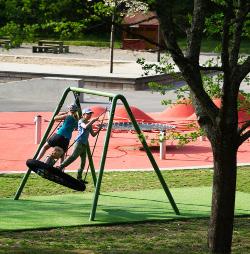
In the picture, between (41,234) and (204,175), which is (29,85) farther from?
(41,234)

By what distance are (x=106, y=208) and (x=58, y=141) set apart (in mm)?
1291

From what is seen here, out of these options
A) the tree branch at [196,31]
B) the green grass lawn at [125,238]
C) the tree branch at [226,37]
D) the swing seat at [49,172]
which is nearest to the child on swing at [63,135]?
the swing seat at [49,172]

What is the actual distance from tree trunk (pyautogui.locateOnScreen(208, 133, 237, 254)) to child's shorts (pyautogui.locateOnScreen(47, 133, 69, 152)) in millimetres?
3869

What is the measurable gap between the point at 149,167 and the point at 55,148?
5.66 meters

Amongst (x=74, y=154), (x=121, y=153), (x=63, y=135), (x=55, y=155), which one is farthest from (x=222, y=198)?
(x=121, y=153)

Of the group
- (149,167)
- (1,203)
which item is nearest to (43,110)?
(149,167)

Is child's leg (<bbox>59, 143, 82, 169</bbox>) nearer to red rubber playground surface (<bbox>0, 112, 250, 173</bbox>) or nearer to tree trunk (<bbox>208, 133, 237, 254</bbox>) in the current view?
red rubber playground surface (<bbox>0, 112, 250, 173</bbox>)

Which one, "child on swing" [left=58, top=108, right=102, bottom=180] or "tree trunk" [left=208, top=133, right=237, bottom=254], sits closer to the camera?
"tree trunk" [left=208, top=133, right=237, bottom=254]

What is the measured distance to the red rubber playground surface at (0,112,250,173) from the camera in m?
20.1

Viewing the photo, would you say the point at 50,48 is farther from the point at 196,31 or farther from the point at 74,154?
the point at 196,31

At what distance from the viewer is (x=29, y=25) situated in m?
9.84

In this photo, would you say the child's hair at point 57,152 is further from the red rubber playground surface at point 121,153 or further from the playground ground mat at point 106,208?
the red rubber playground surface at point 121,153

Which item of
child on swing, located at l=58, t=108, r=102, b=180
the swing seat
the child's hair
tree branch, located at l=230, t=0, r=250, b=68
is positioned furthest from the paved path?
tree branch, located at l=230, t=0, r=250, b=68

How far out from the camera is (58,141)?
48.3 feet
